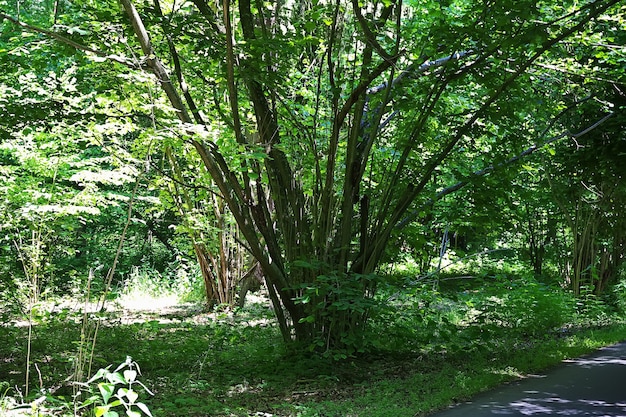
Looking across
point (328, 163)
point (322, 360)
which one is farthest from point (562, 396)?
point (328, 163)

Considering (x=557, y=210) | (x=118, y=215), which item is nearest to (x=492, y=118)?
(x=557, y=210)

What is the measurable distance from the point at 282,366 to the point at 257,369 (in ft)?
1.06

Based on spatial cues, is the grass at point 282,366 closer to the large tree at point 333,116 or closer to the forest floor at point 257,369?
the forest floor at point 257,369

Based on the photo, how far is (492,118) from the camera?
7156mm

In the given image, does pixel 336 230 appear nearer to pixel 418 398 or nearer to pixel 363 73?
pixel 363 73

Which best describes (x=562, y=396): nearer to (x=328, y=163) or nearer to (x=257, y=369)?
(x=257, y=369)

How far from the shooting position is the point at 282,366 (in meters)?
6.73

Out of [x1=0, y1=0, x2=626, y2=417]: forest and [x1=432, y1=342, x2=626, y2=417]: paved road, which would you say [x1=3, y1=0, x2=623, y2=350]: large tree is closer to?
[x1=0, y1=0, x2=626, y2=417]: forest

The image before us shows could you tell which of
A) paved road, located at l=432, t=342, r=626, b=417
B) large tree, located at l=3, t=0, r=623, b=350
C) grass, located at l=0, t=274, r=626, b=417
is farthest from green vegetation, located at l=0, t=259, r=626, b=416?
large tree, located at l=3, t=0, r=623, b=350

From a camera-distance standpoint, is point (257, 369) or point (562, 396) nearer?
point (562, 396)

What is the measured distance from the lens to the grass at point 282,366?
544 centimetres

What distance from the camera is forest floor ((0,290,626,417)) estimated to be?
530cm

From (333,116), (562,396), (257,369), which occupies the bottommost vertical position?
(562,396)

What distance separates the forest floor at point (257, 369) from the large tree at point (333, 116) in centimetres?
52
